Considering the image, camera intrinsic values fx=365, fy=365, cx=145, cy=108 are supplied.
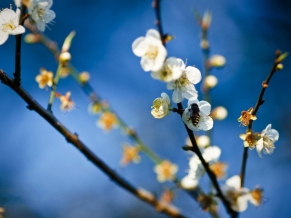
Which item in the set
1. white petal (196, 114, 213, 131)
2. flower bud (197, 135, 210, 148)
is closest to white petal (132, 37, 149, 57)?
white petal (196, 114, 213, 131)

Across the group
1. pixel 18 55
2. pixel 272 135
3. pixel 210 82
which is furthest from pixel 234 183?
pixel 18 55

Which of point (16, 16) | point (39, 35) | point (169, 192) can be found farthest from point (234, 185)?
point (39, 35)

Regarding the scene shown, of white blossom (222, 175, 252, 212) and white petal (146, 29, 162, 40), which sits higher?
white petal (146, 29, 162, 40)

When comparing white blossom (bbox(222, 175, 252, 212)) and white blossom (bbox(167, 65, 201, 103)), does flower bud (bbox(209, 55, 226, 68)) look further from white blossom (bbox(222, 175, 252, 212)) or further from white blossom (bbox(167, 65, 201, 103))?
white blossom (bbox(167, 65, 201, 103))

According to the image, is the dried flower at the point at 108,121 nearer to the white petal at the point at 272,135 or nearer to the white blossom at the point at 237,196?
the white blossom at the point at 237,196

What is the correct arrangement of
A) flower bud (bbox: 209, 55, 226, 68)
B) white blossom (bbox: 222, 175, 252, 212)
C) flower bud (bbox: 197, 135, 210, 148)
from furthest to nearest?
flower bud (bbox: 209, 55, 226, 68), flower bud (bbox: 197, 135, 210, 148), white blossom (bbox: 222, 175, 252, 212)

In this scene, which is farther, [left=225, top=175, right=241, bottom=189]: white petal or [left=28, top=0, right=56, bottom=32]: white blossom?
[left=225, top=175, right=241, bottom=189]: white petal

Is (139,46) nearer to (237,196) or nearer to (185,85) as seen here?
(185,85)

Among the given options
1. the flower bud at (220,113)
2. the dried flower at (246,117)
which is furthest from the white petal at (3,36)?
the flower bud at (220,113)
